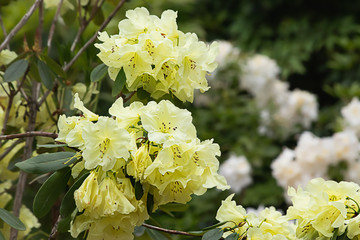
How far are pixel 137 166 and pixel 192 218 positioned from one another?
96.3 inches

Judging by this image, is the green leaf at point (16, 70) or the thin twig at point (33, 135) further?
the green leaf at point (16, 70)

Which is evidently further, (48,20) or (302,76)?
(302,76)

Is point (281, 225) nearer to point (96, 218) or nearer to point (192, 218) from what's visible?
point (96, 218)

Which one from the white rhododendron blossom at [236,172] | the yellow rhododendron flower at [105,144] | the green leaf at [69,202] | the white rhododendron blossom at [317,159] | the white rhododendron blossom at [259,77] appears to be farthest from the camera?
the white rhododendron blossom at [259,77]

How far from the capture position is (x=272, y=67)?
138 inches

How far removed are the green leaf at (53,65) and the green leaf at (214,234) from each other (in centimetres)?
49

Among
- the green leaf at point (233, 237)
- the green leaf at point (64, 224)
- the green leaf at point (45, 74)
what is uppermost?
the green leaf at point (45, 74)

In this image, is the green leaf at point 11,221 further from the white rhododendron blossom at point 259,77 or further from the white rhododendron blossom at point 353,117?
the white rhododendron blossom at point 259,77

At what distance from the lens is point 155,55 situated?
2.95ft

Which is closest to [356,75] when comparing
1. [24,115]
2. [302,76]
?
[302,76]

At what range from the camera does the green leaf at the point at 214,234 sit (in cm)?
88

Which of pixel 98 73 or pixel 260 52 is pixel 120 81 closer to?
pixel 98 73

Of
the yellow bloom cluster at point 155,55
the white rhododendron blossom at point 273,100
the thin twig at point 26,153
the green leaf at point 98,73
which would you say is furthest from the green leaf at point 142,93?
the white rhododendron blossom at point 273,100

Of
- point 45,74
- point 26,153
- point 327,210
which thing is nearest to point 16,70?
point 45,74
